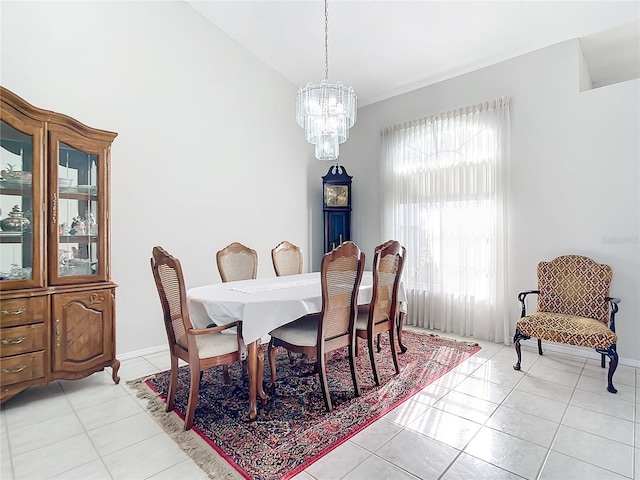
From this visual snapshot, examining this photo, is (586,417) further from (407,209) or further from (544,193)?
(407,209)

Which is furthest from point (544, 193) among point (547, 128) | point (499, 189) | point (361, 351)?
point (361, 351)

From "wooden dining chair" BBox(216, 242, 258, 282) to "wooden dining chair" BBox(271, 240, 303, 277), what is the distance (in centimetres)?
27

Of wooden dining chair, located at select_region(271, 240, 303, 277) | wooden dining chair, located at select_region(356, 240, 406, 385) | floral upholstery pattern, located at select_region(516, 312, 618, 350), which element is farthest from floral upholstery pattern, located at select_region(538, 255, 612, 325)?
wooden dining chair, located at select_region(271, 240, 303, 277)

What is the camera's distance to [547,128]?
345cm

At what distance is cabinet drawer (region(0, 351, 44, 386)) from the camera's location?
227 cm

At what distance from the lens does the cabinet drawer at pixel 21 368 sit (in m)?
2.27

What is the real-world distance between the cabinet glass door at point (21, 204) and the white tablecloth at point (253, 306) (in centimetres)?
116

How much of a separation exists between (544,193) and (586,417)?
2.15m

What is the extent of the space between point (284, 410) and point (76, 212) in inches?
87.6

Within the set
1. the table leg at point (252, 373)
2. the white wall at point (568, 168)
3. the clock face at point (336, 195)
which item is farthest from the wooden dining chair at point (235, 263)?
the white wall at point (568, 168)

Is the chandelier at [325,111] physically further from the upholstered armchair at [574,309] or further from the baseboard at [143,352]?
the baseboard at [143,352]

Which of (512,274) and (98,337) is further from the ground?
(512,274)

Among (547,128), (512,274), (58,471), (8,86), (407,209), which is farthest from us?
(407,209)

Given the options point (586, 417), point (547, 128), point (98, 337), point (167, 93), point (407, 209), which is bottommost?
point (586, 417)
